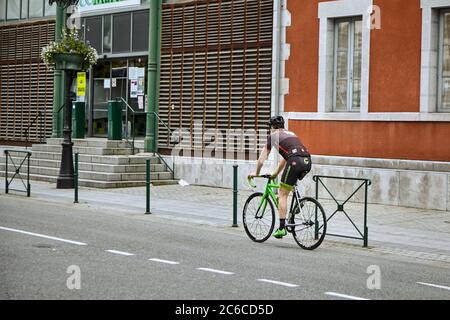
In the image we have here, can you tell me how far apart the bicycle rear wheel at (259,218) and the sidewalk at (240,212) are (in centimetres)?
131

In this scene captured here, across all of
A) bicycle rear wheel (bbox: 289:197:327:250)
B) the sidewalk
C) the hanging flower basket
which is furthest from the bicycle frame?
the hanging flower basket

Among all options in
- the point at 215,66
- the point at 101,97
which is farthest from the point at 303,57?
the point at 101,97

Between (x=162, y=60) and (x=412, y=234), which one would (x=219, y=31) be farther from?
(x=412, y=234)

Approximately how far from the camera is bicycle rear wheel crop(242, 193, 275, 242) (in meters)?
11.8

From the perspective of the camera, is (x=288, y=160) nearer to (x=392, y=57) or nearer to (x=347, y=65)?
(x=392, y=57)

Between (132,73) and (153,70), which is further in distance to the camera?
(132,73)

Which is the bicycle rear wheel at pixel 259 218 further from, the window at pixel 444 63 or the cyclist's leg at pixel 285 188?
the window at pixel 444 63

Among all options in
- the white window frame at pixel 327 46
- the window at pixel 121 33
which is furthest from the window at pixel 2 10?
the white window frame at pixel 327 46

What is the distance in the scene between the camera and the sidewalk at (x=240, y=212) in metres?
12.3

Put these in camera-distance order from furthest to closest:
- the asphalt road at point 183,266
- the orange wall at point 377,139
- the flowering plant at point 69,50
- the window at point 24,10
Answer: the window at point 24,10, the flowering plant at point 69,50, the orange wall at point 377,139, the asphalt road at point 183,266

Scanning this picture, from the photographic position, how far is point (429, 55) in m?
16.6

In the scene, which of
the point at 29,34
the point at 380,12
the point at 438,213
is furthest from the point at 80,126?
the point at 438,213

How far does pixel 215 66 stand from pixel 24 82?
9044mm
